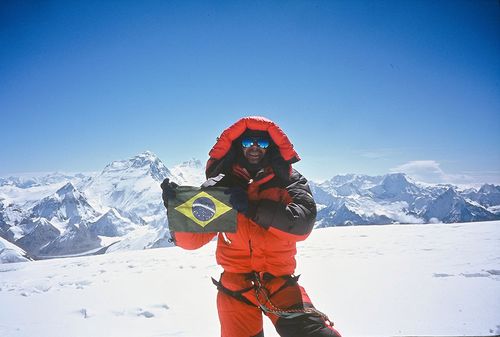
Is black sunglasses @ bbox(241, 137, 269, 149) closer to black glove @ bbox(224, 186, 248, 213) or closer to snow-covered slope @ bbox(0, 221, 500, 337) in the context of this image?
black glove @ bbox(224, 186, 248, 213)

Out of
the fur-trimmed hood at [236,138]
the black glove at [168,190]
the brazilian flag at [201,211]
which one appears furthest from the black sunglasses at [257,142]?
the black glove at [168,190]

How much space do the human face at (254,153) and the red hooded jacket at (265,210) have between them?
11cm

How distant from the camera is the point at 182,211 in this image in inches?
140

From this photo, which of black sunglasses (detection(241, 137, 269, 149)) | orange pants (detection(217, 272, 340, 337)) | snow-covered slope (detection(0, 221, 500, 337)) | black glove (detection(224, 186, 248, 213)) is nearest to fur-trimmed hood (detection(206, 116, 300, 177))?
black sunglasses (detection(241, 137, 269, 149))

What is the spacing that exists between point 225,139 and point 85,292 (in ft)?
22.5

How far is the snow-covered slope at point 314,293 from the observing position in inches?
221

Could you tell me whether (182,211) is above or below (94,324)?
above

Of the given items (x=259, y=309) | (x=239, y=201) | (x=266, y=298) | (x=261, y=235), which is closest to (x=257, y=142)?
(x=239, y=201)

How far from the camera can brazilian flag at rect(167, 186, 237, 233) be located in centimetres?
350

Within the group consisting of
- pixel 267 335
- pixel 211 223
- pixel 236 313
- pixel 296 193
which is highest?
pixel 296 193

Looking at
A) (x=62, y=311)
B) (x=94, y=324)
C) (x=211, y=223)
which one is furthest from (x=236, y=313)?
(x=62, y=311)

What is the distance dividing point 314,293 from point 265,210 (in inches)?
192

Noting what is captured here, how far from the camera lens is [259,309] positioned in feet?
11.9

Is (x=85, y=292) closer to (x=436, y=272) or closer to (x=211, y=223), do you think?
(x=211, y=223)
